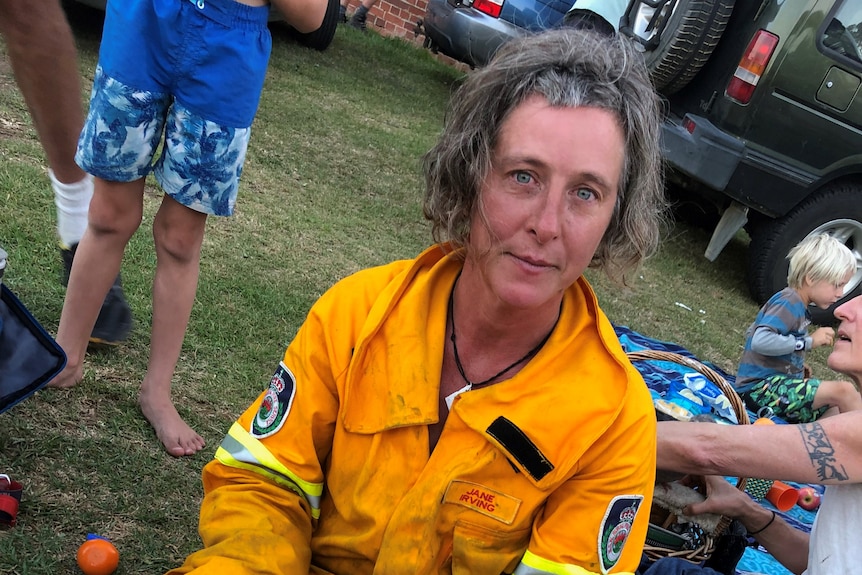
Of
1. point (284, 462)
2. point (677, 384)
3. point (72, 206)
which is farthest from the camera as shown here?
point (677, 384)

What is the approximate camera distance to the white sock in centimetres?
263

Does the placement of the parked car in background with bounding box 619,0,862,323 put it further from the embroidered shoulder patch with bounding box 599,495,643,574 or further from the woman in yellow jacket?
the embroidered shoulder patch with bounding box 599,495,643,574

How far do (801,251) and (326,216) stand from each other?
2.63m

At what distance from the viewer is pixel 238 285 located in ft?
12.0

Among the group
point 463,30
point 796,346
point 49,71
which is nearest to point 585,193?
point 49,71

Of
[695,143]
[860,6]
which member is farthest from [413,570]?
[860,6]

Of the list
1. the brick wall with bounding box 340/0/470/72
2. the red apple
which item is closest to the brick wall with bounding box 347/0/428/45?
the brick wall with bounding box 340/0/470/72

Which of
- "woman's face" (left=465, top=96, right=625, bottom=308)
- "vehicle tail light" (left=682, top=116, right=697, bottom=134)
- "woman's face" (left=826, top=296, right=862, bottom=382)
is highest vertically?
"woman's face" (left=465, top=96, right=625, bottom=308)

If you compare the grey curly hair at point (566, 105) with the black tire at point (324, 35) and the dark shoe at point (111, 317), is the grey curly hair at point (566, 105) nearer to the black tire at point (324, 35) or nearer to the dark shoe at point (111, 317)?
the dark shoe at point (111, 317)

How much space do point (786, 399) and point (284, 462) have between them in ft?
9.59

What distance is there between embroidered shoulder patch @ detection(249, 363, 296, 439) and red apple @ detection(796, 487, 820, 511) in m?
2.47

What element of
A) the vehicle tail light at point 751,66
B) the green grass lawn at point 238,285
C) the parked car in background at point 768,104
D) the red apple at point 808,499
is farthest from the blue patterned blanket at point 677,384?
the vehicle tail light at point 751,66

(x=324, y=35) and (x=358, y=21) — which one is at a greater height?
(x=324, y=35)

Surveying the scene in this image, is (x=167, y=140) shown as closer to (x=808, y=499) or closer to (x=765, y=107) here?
(x=808, y=499)
